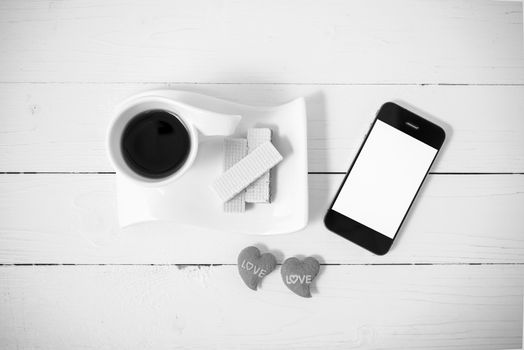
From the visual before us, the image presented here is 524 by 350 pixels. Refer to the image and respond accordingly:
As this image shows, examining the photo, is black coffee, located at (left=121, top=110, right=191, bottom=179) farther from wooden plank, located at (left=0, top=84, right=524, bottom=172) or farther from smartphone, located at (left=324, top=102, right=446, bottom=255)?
smartphone, located at (left=324, top=102, right=446, bottom=255)

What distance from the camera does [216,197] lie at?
20.8 inches

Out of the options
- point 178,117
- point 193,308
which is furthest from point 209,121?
point 193,308

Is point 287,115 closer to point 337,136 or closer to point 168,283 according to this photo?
point 337,136

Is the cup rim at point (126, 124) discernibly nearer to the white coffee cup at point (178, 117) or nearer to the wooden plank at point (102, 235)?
the white coffee cup at point (178, 117)

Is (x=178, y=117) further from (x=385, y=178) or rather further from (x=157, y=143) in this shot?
(x=385, y=178)

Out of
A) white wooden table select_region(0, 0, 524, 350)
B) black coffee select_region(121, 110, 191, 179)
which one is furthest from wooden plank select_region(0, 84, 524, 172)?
black coffee select_region(121, 110, 191, 179)

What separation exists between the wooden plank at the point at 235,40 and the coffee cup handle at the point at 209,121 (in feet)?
0.53

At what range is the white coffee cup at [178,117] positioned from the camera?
44cm

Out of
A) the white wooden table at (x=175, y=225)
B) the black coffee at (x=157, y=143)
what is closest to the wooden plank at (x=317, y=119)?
the white wooden table at (x=175, y=225)

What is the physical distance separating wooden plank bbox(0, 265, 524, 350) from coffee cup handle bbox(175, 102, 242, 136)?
0.24 meters

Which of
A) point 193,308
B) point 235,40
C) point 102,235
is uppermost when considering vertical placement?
point 235,40

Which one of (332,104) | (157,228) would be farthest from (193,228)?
(332,104)

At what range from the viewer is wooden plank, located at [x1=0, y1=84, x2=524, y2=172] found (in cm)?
59

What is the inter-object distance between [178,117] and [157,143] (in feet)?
0.14
